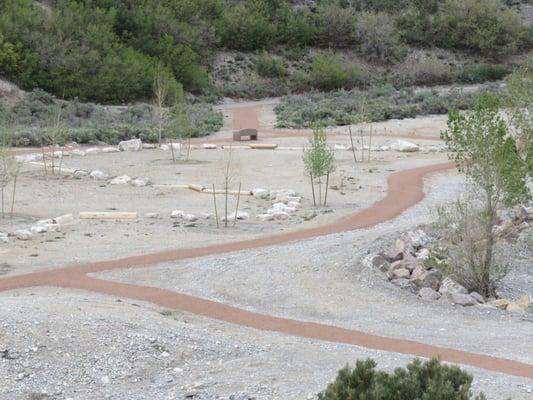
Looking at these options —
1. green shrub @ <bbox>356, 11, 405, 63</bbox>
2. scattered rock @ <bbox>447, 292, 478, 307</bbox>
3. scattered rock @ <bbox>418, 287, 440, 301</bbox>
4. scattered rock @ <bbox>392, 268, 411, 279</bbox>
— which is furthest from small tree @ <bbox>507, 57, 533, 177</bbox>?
green shrub @ <bbox>356, 11, 405, 63</bbox>

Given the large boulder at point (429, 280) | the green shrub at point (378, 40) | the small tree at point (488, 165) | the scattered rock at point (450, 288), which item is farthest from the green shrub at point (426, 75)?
the scattered rock at point (450, 288)

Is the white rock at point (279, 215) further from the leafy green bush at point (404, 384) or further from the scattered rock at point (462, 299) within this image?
the leafy green bush at point (404, 384)

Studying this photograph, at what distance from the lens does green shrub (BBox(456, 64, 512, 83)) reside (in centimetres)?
6569

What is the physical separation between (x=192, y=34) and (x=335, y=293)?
49.4 m

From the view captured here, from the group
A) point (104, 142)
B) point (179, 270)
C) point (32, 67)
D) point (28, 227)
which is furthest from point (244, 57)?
point (179, 270)

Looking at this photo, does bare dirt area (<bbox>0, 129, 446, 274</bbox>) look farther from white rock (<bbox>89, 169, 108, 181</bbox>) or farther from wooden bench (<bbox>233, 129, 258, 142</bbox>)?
wooden bench (<bbox>233, 129, 258, 142</bbox>)

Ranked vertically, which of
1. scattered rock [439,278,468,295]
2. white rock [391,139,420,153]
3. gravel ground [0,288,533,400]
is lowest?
gravel ground [0,288,533,400]

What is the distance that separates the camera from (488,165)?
1609cm

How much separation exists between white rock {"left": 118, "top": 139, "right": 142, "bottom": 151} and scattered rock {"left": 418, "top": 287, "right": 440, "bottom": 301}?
21017 millimetres

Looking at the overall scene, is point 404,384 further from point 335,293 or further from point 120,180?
point 120,180

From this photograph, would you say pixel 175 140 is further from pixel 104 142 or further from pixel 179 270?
pixel 179 270

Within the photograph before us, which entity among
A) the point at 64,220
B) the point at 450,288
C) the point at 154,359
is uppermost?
the point at 64,220

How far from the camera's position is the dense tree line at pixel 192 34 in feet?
→ 173

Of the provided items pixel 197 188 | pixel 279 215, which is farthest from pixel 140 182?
pixel 279 215
